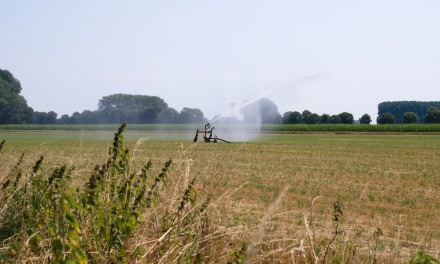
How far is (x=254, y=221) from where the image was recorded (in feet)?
30.3

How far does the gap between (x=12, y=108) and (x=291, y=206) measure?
117343mm

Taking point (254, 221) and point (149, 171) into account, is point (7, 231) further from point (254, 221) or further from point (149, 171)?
point (254, 221)

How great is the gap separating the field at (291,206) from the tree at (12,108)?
10441 centimetres

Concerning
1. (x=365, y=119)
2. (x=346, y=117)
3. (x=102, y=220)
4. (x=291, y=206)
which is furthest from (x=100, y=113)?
(x=102, y=220)

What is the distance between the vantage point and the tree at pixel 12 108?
118 m

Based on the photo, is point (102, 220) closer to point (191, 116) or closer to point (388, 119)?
point (191, 116)

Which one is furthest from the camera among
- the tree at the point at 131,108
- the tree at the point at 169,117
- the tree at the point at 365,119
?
the tree at the point at 131,108

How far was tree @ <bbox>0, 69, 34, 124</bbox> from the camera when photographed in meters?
118

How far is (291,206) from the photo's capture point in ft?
37.8

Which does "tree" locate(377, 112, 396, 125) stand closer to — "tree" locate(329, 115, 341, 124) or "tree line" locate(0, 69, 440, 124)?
"tree line" locate(0, 69, 440, 124)

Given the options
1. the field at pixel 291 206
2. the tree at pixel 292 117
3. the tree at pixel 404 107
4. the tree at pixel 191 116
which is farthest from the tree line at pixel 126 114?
the field at pixel 291 206

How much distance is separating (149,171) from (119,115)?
385 ft

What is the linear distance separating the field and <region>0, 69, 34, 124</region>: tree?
4110 inches

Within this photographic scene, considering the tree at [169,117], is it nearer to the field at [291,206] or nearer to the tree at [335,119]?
the tree at [335,119]
